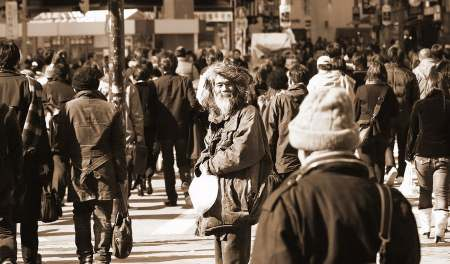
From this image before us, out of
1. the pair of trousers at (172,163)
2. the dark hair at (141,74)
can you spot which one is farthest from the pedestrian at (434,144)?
the dark hair at (141,74)

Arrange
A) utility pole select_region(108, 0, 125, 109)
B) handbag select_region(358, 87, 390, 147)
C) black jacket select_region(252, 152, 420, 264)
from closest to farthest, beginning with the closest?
black jacket select_region(252, 152, 420, 264), utility pole select_region(108, 0, 125, 109), handbag select_region(358, 87, 390, 147)

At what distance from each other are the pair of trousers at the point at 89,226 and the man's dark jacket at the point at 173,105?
6581 mm

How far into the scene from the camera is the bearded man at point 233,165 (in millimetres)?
9289

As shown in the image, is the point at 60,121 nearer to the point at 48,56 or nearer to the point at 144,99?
the point at 144,99

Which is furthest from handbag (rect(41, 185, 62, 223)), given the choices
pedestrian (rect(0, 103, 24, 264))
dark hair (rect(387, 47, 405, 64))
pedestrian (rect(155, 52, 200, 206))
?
dark hair (rect(387, 47, 405, 64))

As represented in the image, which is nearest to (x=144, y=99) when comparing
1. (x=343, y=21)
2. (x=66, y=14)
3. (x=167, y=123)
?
(x=167, y=123)

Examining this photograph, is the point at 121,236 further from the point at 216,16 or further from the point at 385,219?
the point at 216,16

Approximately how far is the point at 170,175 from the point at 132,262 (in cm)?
518

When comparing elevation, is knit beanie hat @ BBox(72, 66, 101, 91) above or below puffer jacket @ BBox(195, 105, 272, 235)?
above

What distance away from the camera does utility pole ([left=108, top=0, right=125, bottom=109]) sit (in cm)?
1471

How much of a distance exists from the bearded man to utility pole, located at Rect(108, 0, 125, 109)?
5156 millimetres

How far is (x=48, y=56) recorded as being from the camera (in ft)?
78.2

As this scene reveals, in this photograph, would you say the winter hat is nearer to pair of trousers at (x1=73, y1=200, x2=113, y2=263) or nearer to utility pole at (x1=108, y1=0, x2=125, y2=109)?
pair of trousers at (x1=73, y1=200, x2=113, y2=263)

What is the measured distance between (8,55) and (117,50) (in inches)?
123
